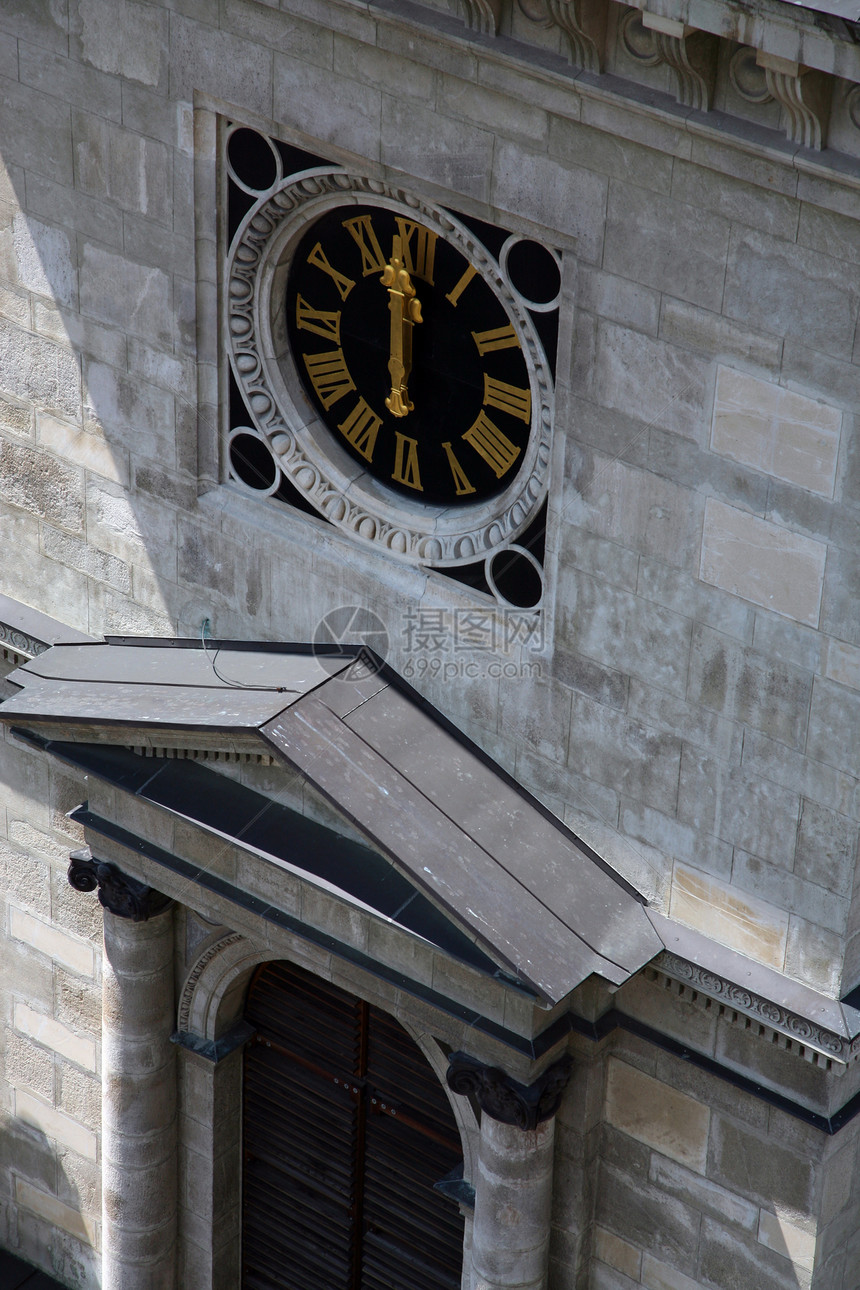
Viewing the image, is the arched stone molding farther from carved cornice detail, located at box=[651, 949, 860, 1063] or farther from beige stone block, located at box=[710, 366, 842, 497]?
beige stone block, located at box=[710, 366, 842, 497]

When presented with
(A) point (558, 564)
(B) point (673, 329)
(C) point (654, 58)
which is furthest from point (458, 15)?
(A) point (558, 564)

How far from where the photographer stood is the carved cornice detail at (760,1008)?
12.6m

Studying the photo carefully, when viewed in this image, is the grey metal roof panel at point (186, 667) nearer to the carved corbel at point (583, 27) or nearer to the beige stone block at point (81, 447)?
the beige stone block at point (81, 447)

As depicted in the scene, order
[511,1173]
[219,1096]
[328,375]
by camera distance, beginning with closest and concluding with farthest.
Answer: [328,375], [511,1173], [219,1096]

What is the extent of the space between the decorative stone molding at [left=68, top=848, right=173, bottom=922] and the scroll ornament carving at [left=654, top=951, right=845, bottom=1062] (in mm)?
4370

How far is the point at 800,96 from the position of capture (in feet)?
33.9

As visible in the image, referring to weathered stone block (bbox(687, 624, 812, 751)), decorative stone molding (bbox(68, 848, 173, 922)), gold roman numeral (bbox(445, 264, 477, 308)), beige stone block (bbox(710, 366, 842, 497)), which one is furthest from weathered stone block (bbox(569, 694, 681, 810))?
decorative stone molding (bbox(68, 848, 173, 922))

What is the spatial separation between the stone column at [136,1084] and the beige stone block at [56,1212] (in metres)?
0.62

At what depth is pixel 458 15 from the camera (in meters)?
11.7

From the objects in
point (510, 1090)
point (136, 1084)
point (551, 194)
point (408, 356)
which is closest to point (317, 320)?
point (408, 356)

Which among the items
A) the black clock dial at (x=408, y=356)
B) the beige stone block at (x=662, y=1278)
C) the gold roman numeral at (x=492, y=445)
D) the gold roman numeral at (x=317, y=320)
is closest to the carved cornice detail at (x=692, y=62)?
the black clock dial at (x=408, y=356)

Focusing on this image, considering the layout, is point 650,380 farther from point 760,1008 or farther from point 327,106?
point 760,1008

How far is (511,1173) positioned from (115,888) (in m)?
3.83

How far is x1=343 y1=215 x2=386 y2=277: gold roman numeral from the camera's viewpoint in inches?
515
